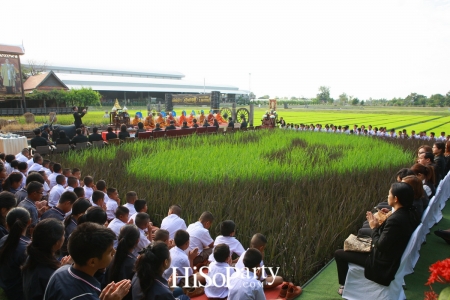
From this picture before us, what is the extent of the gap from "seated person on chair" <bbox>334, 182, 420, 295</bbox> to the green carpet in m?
0.51

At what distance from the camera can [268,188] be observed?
571cm

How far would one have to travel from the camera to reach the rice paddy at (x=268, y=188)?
158 inches

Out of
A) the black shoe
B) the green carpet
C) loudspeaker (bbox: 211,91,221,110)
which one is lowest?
the green carpet

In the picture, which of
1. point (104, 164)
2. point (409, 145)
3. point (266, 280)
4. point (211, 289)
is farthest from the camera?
point (409, 145)

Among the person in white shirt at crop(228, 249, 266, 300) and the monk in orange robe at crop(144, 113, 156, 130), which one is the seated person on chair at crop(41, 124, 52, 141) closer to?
the monk in orange robe at crop(144, 113, 156, 130)

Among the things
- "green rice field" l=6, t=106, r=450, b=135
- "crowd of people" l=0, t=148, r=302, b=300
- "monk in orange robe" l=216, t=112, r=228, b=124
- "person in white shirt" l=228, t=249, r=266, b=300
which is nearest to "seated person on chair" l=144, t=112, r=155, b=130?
"green rice field" l=6, t=106, r=450, b=135

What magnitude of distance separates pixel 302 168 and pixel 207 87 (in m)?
49.4

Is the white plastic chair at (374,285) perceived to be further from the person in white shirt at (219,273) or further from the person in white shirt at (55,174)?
the person in white shirt at (55,174)

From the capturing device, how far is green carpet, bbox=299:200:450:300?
3.23 meters

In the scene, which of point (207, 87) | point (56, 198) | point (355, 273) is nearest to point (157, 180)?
point (56, 198)

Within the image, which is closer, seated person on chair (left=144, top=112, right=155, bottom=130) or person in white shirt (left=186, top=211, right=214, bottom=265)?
person in white shirt (left=186, top=211, right=214, bottom=265)

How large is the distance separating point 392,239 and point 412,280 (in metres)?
1.11

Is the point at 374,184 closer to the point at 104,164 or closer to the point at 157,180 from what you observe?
the point at 157,180

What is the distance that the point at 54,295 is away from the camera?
5.77ft
